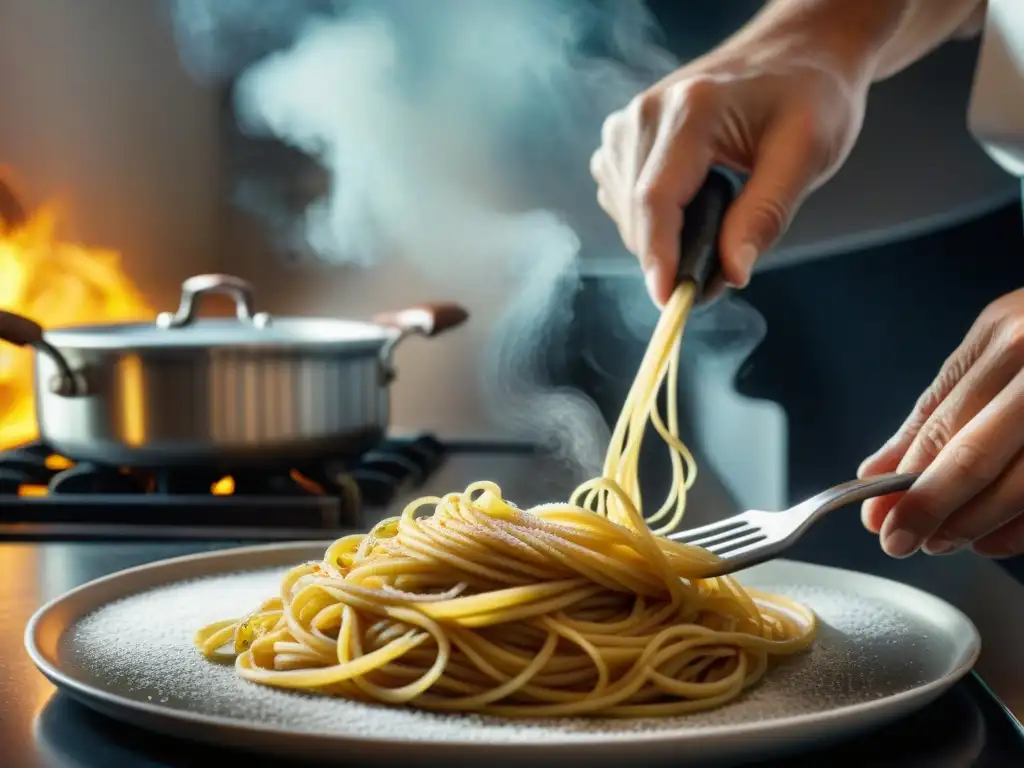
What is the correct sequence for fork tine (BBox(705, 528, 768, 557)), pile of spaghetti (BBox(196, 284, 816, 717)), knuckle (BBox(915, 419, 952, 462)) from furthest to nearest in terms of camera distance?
knuckle (BBox(915, 419, 952, 462)) → fork tine (BBox(705, 528, 768, 557)) → pile of spaghetti (BBox(196, 284, 816, 717))

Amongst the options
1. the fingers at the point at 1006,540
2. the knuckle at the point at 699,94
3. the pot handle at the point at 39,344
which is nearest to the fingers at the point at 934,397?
the fingers at the point at 1006,540

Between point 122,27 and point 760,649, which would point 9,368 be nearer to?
point 122,27

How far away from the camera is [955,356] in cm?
112

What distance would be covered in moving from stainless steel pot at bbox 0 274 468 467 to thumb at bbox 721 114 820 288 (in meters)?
0.71

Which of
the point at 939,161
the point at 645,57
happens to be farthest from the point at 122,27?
the point at 939,161

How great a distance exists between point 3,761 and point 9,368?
1815 mm

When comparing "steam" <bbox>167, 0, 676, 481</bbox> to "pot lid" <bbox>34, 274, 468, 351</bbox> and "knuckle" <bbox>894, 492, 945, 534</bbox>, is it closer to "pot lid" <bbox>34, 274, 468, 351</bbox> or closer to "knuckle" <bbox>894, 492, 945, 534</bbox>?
Answer: "pot lid" <bbox>34, 274, 468, 351</bbox>

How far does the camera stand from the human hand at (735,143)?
3.66 ft

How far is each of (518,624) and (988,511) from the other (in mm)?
403

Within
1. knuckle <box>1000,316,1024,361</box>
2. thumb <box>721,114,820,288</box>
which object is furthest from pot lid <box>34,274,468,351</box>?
knuckle <box>1000,316,1024,361</box>

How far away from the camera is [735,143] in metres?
1.25

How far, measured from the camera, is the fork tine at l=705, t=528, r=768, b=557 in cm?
92

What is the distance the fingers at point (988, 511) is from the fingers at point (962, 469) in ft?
0.05

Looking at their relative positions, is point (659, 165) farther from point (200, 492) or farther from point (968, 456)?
point (200, 492)
